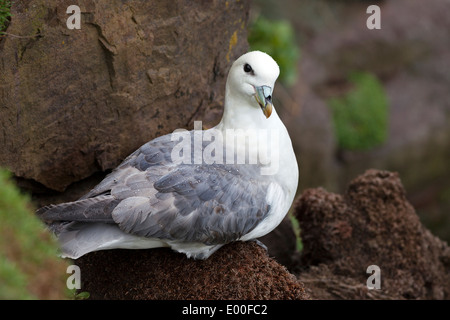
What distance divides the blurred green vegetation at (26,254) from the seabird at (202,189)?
10.1 inches

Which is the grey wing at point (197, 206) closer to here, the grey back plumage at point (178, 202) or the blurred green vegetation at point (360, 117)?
Answer: the grey back plumage at point (178, 202)

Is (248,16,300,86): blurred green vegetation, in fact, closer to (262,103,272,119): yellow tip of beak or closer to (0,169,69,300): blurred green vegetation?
(262,103,272,119): yellow tip of beak

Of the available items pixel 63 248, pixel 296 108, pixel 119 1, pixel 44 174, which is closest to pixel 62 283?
pixel 63 248

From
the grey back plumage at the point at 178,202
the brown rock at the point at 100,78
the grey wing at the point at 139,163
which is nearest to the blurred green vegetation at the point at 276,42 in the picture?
the brown rock at the point at 100,78

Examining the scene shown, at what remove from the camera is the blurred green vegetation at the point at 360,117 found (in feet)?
26.0

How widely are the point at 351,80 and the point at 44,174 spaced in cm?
539

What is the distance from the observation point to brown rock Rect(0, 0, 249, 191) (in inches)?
136

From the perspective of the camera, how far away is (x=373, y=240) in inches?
171

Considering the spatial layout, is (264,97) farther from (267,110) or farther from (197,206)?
(197,206)

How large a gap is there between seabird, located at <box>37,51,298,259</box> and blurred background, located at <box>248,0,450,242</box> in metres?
3.76

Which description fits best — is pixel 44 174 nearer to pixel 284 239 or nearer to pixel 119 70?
pixel 119 70

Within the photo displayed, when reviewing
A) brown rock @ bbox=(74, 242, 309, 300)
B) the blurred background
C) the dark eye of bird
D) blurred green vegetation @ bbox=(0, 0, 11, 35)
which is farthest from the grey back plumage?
the blurred background

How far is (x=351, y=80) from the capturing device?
326 inches

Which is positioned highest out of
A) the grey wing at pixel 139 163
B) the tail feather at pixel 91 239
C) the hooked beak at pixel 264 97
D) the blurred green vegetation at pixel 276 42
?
the blurred green vegetation at pixel 276 42
